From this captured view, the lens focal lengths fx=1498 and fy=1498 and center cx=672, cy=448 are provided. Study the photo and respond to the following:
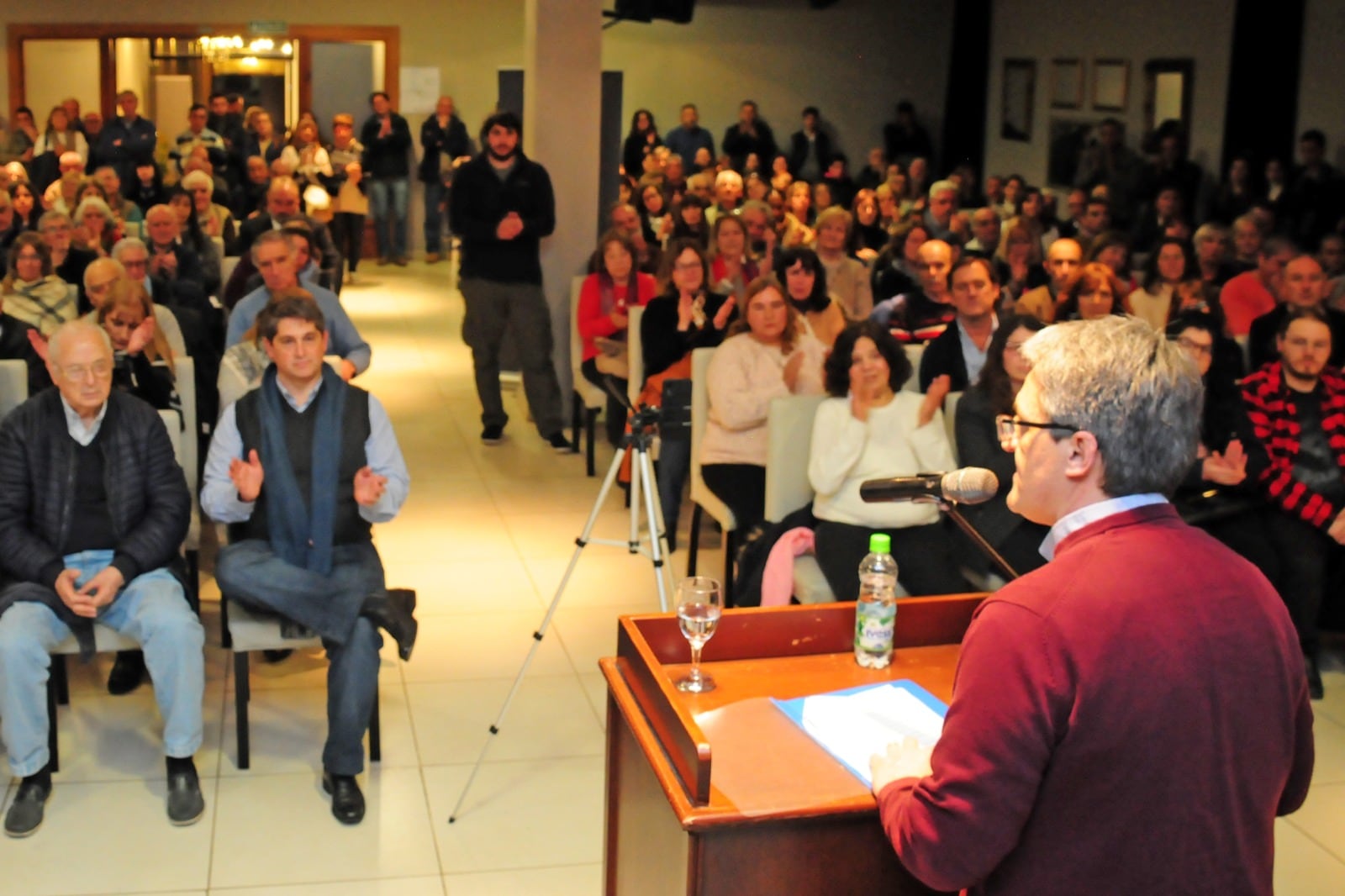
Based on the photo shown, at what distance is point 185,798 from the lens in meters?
3.59

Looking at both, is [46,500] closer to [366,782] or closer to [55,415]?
[55,415]

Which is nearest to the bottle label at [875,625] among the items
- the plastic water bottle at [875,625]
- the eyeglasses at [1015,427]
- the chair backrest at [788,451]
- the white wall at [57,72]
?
the plastic water bottle at [875,625]

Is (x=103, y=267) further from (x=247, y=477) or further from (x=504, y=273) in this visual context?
(x=504, y=273)

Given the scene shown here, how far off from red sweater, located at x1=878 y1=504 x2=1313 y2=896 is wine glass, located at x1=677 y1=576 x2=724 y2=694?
2.38ft

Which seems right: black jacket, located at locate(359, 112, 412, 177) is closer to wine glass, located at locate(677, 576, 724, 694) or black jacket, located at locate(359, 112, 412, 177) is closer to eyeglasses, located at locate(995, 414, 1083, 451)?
wine glass, located at locate(677, 576, 724, 694)

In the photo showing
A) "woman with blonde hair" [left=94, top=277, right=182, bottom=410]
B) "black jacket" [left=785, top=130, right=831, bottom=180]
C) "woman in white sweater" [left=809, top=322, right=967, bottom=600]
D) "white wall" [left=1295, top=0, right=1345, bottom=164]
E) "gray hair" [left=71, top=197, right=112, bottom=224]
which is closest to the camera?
"woman in white sweater" [left=809, top=322, right=967, bottom=600]

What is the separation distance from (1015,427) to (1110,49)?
11.7 meters

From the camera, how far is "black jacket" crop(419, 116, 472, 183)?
569 inches

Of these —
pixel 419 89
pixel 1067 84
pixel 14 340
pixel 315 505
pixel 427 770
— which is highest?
pixel 1067 84

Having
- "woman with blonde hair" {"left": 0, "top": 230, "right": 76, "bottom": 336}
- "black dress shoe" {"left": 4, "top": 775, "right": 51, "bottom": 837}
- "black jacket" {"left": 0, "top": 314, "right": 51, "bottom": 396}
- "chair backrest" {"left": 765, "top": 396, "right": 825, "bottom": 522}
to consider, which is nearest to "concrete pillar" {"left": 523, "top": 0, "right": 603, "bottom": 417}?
"woman with blonde hair" {"left": 0, "top": 230, "right": 76, "bottom": 336}

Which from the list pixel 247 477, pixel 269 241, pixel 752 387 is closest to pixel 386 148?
pixel 269 241

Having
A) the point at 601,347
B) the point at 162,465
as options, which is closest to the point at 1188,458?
the point at 162,465

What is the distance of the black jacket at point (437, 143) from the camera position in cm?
1445

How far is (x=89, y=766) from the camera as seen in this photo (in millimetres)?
3838
